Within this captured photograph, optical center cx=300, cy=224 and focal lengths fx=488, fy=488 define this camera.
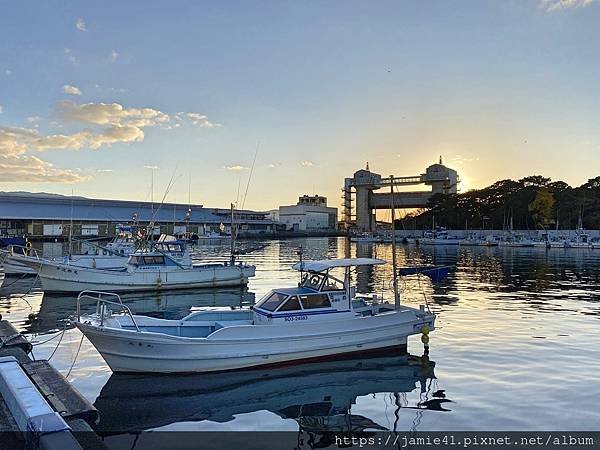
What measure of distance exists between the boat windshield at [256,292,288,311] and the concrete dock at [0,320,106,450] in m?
6.79

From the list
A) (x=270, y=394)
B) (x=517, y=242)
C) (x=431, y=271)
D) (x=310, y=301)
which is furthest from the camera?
(x=517, y=242)

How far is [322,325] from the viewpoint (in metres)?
15.4

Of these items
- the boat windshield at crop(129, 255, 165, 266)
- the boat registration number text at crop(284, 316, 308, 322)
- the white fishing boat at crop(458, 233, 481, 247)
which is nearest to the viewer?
the boat registration number text at crop(284, 316, 308, 322)

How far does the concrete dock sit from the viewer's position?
6391mm

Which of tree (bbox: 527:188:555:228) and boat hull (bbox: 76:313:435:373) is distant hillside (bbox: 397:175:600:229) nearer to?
tree (bbox: 527:188:555:228)

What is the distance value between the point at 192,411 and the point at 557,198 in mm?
129054

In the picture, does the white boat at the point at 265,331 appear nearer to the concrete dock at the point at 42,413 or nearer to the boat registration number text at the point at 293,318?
the boat registration number text at the point at 293,318

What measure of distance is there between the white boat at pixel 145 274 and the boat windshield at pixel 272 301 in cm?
1749

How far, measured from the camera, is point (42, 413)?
6.77 meters

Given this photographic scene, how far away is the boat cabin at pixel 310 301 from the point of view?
15344 mm

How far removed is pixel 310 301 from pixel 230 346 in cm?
301


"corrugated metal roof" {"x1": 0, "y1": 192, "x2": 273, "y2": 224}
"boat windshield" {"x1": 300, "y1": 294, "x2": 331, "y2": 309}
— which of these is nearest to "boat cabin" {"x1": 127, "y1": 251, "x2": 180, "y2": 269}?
"boat windshield" {"x1": 300, "y1": 294, "x2": 331, "y2": 309}

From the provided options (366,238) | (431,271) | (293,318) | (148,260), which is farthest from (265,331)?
(366,238)

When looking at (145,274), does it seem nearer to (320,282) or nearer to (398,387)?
(320,282)
